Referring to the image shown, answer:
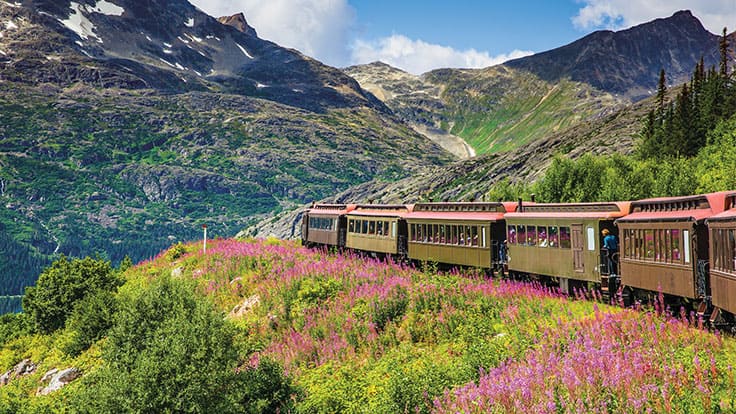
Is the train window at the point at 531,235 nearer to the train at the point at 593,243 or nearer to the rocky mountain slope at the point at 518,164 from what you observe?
the train at the point at 593,243

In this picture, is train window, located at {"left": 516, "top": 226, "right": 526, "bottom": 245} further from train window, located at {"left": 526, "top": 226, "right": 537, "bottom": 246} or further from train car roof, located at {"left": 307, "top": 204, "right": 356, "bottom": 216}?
train car roof, located at {"left": 307, "top": 204, "right": 356, "bottom": 216}

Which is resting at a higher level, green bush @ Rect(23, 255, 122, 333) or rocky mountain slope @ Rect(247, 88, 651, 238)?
rocky mountain slope @ Rect(247, 88, 651, 238)

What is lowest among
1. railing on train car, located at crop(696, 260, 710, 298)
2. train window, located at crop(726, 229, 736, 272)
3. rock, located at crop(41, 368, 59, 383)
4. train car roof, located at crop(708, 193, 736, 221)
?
rock, located at crop(41, 368, 59, 383)

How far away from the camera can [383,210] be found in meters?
34.9

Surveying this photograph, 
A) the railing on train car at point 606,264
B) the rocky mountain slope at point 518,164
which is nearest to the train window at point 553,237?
the railing on train car at point 606,264

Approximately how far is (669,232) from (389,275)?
10.7 meters

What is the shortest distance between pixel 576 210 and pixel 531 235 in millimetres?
2268

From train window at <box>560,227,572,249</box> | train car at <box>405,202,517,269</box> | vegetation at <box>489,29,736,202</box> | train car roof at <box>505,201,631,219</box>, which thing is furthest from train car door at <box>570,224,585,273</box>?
vegetation at <box>489,29,736,202</box>

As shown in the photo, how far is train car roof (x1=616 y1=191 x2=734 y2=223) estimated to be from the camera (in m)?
14.2

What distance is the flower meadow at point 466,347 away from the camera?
8406 millimetres

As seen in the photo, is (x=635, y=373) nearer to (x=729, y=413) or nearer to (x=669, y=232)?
(x=729, y=413)

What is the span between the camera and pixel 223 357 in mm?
12500

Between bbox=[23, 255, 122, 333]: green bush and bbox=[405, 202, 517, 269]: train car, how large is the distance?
16.1 metres

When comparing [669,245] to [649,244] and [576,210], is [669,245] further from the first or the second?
[576,210]
